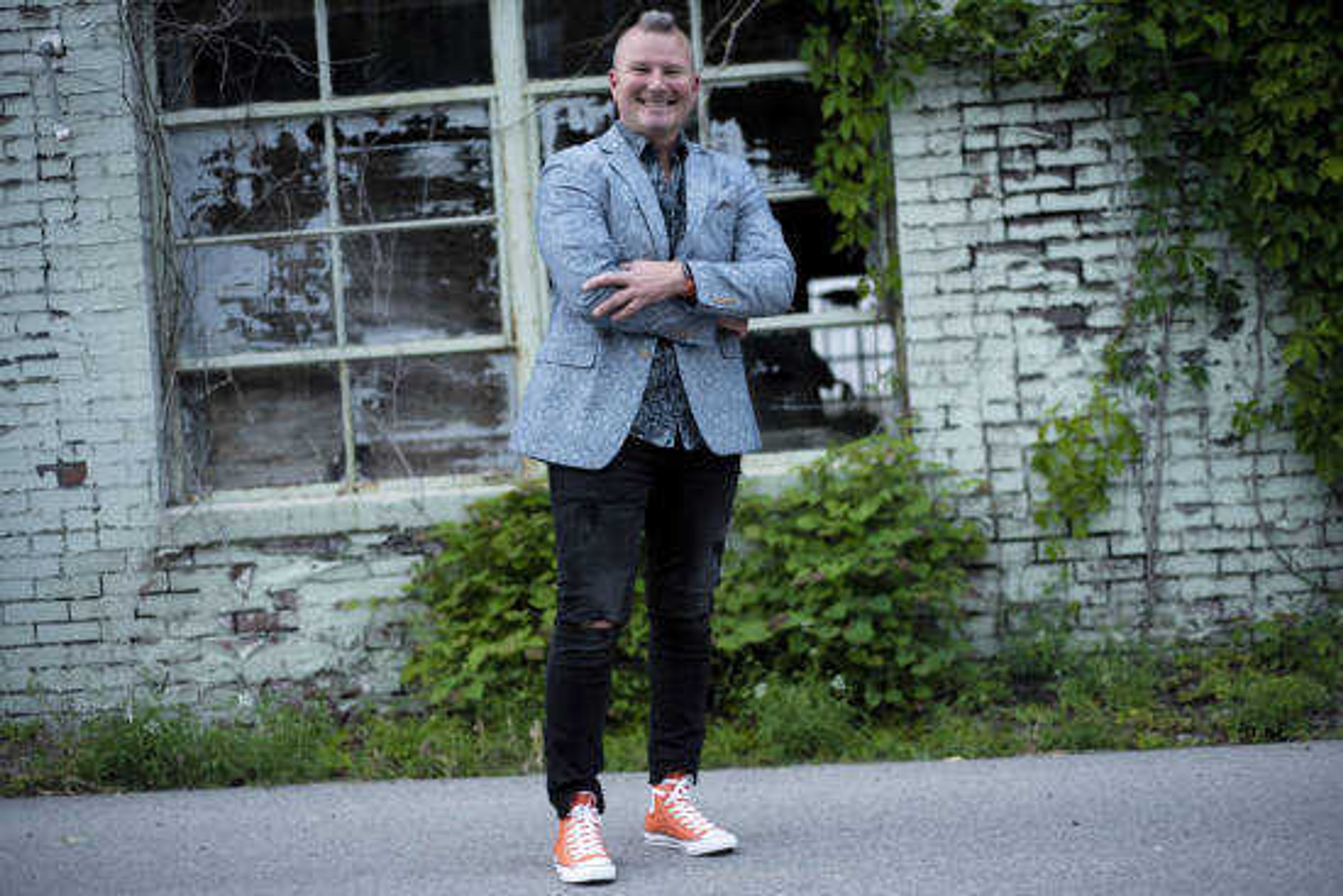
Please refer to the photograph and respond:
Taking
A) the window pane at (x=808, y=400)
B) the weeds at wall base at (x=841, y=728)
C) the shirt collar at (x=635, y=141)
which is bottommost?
the weeds at wall base at (x=841, y=728)

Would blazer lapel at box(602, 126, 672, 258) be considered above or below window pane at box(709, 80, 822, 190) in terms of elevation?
below

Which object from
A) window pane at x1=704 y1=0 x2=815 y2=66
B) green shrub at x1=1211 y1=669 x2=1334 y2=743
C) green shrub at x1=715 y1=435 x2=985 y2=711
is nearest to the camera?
green shrub at x1=1211 y1=669 x2=1334 y2=743

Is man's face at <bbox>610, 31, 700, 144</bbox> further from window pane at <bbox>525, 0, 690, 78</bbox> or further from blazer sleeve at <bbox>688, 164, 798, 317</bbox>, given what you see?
window pane at <bbox>525, 0, 690, 78</bbox>

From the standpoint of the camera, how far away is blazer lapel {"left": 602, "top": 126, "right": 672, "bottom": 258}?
3.09m

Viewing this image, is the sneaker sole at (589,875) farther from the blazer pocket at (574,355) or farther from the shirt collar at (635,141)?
the shirt collar at (635,141)

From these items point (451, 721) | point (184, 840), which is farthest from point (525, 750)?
point (184, 840)

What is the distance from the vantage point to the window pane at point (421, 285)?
5.12 metres

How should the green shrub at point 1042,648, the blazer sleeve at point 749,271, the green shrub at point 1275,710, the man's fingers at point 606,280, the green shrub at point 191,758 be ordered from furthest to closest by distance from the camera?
1. the green shrub at point 1042,648
2. the green shrub at point 191,758
3. the green shrub at point 1275,710
4. the blazer sleeve at point 749,271
5. the man's fingers at point 606,280

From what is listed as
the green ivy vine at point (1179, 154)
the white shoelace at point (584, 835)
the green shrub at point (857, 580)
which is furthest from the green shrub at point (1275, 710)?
the white shoelace at point (584, 835)

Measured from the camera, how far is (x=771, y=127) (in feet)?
16.7

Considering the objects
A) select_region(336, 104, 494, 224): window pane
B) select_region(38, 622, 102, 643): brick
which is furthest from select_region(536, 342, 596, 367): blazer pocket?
select_region(38, 622, 102, 643): brick

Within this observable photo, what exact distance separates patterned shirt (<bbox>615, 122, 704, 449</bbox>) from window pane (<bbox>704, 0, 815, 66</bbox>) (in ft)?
6.60

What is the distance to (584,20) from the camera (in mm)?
5102

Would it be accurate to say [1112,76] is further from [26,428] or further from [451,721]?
[26,428]
